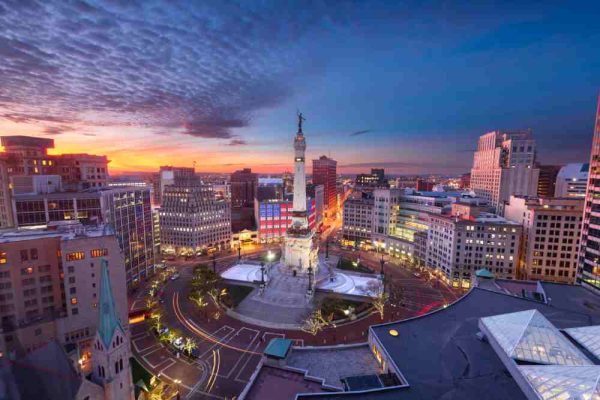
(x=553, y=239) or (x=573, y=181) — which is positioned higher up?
(x=573, y=181)

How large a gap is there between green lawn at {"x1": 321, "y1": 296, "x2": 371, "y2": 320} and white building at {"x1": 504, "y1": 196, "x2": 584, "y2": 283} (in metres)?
54.5

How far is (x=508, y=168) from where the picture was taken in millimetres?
131250

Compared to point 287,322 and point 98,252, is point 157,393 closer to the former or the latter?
point 98,252

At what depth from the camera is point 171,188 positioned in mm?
120125

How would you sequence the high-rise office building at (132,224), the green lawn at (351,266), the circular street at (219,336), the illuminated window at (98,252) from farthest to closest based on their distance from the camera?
the green lawn at (351,266) < the high-rise office building at (132,224) < the illuminated window at (98,252) < the circular street at (219,336)

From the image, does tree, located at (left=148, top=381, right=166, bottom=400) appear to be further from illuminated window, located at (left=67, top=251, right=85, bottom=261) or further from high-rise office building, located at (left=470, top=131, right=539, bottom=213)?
high-rise office building, located at (left=470, top=131, right=539, bottom=213)

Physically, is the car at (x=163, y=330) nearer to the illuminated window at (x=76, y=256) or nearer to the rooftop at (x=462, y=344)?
the illuminated window at (x=76, y=256)

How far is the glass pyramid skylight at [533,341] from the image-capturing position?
1300 inches

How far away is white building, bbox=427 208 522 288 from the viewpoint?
84.1 metres

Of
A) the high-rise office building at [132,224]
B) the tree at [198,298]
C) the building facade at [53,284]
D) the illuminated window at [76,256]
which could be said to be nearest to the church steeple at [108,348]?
the building facade at [53,284]

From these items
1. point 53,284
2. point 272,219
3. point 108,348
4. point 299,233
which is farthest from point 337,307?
point 272,219

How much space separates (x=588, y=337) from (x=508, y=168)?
377ft

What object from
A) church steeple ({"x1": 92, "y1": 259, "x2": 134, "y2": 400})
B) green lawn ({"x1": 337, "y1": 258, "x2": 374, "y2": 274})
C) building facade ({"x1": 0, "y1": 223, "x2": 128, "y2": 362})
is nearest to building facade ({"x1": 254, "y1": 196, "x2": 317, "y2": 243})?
green lawn ({"x1": 337, "y1": 258, "x2": 374, "y2": 274})

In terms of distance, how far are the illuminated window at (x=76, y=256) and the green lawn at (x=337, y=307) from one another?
4934cm
